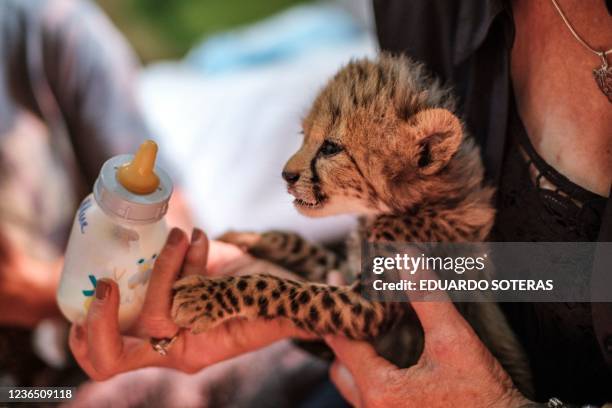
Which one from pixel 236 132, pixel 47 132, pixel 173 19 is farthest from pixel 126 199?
pixel 173 19

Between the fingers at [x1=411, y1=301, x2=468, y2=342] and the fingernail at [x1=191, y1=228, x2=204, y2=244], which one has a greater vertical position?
the fingernail at [x1=191, y1=228, x2=204, y2=244]

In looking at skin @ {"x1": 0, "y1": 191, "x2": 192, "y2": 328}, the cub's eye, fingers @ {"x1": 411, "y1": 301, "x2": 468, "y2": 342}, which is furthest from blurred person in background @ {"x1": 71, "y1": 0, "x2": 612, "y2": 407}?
skin @ {"x1": 0, "y1": 191, "x2": 192, "y2": 328}

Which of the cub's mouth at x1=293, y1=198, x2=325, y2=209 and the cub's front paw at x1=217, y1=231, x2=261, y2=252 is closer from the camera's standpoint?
the cub's mouth at x1=293, y1=198, x2=325, y2=209

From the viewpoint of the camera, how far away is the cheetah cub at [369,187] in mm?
923

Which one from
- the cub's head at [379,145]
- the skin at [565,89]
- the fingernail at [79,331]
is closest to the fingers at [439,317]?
the cub's head at [379,145]

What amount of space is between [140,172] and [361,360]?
419 mm

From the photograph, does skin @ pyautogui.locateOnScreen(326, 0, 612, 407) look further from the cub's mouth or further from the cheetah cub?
the cub's mouth

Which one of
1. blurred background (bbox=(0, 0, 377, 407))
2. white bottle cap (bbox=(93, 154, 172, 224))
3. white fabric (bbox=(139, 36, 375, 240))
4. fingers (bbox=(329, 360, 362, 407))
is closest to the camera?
white bottle cap (bbox=(93, 154, 172, 224))

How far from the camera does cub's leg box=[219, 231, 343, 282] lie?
1205mm

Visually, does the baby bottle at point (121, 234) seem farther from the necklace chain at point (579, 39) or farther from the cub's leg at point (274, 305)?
the necklace chain at point (579, 39)

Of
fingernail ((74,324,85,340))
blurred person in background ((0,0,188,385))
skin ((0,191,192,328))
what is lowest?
fingernail ((74,324,85,340))

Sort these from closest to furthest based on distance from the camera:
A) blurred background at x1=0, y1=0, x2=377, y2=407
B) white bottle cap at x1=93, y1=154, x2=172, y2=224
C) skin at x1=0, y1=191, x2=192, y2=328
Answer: white bottle cap at x1=93, y1=154, x2=172, y2=224
blurred background at x1=0, y1=0, x2=377, y2=407
skin at x1=0, y1=191, x2=192, y2=328

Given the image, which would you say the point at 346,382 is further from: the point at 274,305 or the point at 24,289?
the point at 24,289

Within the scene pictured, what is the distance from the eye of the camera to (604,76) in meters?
0.93
